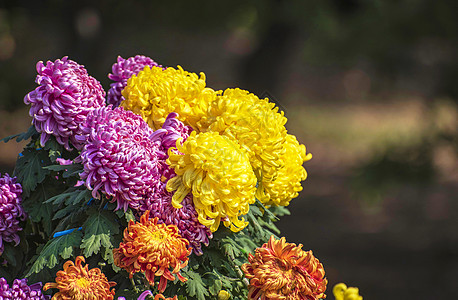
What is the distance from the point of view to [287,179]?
129cm

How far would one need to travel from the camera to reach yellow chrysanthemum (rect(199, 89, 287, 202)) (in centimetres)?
113

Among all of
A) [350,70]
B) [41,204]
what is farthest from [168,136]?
[350,70]

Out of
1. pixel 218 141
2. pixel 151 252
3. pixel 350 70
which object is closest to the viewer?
pixel 151 252

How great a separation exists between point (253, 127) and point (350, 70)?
4.55m

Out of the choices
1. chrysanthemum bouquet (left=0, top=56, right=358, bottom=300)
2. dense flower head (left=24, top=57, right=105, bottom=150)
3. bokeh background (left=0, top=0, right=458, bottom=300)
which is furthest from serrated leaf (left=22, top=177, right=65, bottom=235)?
bokeh background (left=0, top=0, right=458, bottom=300)

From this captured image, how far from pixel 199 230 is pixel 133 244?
17 centimetres

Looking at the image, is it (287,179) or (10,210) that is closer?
(10,210)

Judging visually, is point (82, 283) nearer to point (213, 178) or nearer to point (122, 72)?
point (213, 178)

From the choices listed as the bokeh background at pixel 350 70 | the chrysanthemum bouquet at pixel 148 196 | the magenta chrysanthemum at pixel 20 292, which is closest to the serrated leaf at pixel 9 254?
the chrysanthemum bouquet at pixel 148 196

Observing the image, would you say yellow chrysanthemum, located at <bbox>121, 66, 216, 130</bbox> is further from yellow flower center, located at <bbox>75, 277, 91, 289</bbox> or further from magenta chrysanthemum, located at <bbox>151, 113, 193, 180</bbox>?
yellow flower center, located at <bbox>75, 277, 91, 289</bbox>

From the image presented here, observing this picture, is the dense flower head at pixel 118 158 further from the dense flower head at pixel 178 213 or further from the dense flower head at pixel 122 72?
the dense flower head at pixel 122 72

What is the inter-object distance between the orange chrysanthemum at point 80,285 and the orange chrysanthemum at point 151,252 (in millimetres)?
47

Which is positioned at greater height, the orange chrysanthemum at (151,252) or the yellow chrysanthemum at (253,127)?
the yellow chrysanthemum at (253,127)

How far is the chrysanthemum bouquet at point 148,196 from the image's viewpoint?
Result: 100 cm
